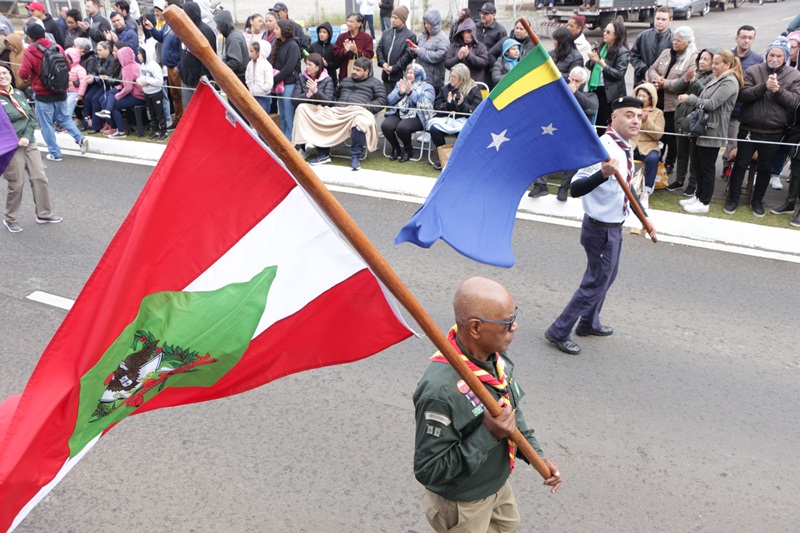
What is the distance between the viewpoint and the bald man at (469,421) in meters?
2.99

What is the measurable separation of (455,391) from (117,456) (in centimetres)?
294

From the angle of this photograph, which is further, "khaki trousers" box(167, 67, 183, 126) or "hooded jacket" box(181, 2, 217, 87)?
"khaki trousers" box(167, 67, 183, 126)

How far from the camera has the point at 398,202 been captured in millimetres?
9883

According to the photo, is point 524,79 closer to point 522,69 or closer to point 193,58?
point 522,69

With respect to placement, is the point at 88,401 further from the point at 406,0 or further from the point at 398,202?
the point at 406,0

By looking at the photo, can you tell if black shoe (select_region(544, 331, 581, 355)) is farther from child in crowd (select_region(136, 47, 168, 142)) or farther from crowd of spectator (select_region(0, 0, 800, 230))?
child in crowd (select_region(136, 47, 168, 142))

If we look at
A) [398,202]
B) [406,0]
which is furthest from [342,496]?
[406,0]

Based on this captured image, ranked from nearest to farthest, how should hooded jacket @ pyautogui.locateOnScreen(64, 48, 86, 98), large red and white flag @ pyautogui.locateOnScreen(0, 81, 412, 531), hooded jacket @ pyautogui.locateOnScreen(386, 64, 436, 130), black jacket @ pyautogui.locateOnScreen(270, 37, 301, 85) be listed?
1. large red and white flag @ pyautogui.locateOnScreen(0, 81, 412, 531)
2. hooded jacket @ pyautogui.locateOnScreen(386, 64, 436, 130)
3. black jacket @ pyautogui.locateOnScreen(270, 37, 301, 85)
4. hooded jacket @ pyautogui.locateOnScreen(64, 48, 86, 98)

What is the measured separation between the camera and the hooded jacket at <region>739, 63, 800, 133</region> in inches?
336

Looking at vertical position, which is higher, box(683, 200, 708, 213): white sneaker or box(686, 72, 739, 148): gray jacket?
box(686, 72, 739, 148): gray jacket

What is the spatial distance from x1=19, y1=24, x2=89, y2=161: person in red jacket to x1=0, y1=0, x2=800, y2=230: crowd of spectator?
21 mm

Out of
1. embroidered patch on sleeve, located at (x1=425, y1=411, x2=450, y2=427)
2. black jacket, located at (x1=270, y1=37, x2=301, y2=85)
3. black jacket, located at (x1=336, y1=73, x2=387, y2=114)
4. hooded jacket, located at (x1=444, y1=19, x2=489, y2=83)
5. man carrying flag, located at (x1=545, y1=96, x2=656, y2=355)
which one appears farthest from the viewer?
black jacket, located at (x1=270, y1=37, x2=301, y2=85)

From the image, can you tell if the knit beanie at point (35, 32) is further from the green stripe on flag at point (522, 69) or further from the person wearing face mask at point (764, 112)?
the person wearing face mask at point (764, 112)

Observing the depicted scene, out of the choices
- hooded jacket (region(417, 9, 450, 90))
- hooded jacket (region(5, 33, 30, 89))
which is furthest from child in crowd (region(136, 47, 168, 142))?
hooded jacket (region(417, 9, 450, 90))
